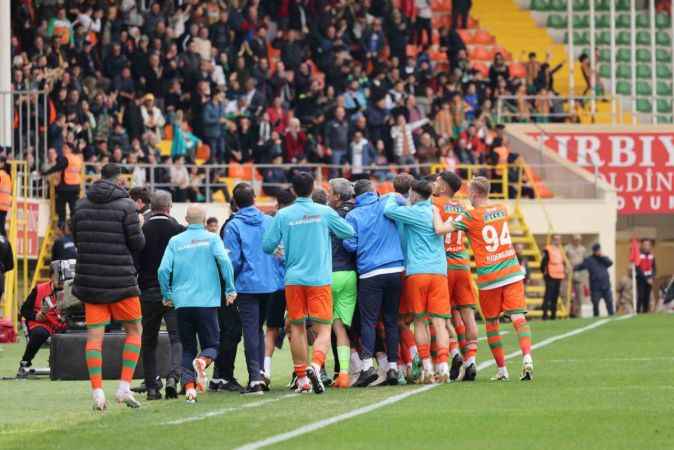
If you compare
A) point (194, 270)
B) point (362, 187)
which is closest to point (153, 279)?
point (194, 270)

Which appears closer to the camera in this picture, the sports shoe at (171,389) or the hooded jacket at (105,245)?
the hooded jacket at (105,245)

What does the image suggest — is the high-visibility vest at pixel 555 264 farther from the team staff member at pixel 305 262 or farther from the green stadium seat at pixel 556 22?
the team staff member at pixel 305 262

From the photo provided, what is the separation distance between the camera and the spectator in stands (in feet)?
119

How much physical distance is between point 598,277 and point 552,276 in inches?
75.5

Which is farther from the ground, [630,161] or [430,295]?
[630,161]

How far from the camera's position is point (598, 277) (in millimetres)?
36312

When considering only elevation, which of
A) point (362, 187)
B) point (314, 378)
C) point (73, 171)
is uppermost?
point (73, 171)

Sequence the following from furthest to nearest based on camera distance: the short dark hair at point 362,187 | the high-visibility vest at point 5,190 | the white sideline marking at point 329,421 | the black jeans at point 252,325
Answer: the high-visibility vest at point 5,190, the short dark hair at point 362,187, the black jeans at point 252,325, the white sideline marking at point 329,421

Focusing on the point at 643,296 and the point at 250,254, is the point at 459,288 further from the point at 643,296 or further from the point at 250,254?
the point at 643,296

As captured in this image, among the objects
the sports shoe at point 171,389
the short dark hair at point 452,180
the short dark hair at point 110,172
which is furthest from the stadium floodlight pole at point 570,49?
the short dark hair at point 110,172

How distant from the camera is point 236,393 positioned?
53.3 ft

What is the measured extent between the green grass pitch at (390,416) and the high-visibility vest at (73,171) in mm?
12454

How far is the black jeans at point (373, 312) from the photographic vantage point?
16938 mm

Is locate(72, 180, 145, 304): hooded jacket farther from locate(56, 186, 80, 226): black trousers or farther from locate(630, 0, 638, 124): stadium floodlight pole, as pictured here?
locate(630, 0, 638, 124): stadium floodlight pole
